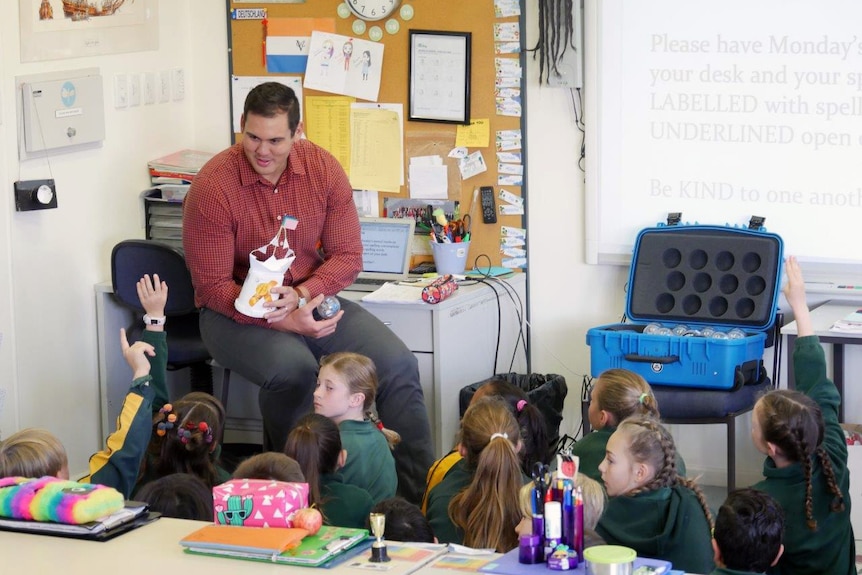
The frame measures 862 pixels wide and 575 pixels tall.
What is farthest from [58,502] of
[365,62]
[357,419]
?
[365,62]

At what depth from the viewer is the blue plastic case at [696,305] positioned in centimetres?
381

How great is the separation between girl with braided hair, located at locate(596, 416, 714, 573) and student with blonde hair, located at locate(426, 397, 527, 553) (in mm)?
197

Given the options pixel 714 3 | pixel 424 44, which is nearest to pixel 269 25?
pixel 424 44

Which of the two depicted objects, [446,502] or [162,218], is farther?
[162,218]

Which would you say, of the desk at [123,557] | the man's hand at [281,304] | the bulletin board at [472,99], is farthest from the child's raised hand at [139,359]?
the bulletin board at [472,99]

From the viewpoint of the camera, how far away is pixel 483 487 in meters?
2.62

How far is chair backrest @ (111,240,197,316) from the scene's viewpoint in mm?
4094

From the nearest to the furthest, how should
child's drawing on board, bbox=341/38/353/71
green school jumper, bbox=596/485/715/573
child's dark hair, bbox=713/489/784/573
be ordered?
child's dark hair, bbox=713/489/784/573, green school jumper, bbox=596/485/715/573, child's drawing on board, bbox=341/38/353/71

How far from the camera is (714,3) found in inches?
163

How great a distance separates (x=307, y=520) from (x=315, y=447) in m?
0.82

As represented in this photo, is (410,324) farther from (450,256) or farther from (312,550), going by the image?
(312,550)

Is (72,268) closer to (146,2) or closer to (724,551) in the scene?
(146,2)

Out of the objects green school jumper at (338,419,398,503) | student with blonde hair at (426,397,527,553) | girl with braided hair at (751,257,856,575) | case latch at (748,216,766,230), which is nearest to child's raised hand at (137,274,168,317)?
green school jumper at (338,419,398,503)

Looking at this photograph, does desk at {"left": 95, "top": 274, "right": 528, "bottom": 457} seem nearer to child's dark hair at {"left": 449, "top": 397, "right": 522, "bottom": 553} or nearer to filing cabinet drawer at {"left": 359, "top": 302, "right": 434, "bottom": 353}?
filing cabinet drawer at {"left": 359, "top": 302, "right": 434, "bottom": 353}
